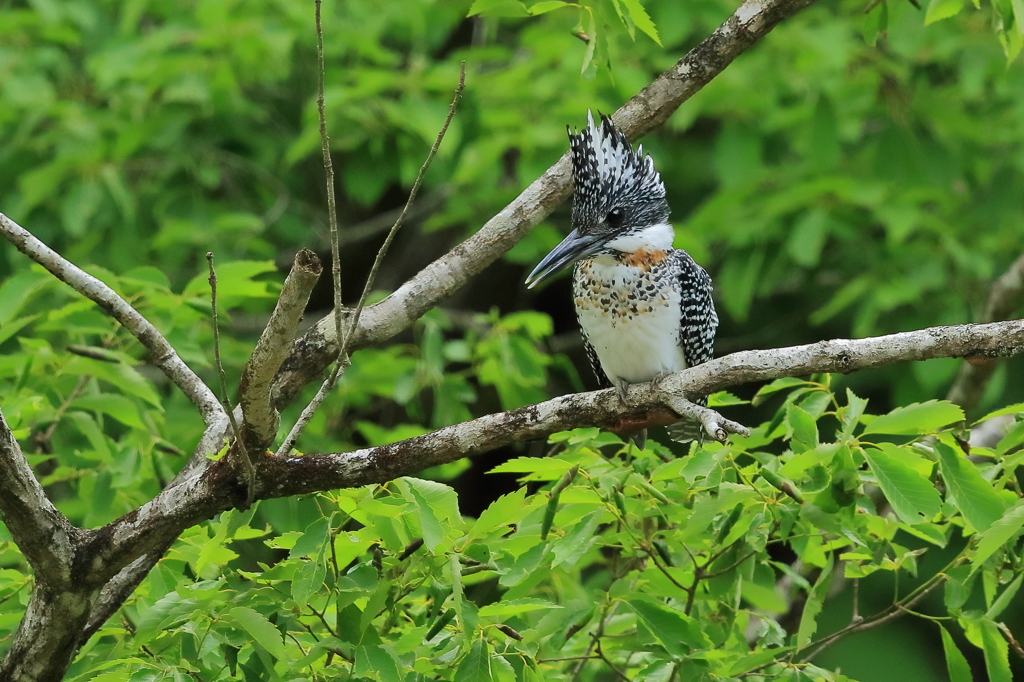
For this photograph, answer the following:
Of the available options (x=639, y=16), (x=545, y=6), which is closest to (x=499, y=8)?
(x=545, y=6)

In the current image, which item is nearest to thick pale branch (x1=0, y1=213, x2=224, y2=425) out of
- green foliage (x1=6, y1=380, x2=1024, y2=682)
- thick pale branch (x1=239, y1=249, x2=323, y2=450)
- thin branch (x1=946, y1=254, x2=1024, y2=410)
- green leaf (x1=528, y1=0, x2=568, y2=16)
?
green foliage (x1=6, y1=380, x2=1024, y2=682)

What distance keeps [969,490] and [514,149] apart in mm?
4261

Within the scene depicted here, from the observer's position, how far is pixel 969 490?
203cm

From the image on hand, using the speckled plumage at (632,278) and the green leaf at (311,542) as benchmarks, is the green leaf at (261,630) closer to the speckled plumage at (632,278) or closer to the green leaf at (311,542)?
the green leaf at (311,542)

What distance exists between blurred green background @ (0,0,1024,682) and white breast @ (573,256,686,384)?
2.66 feet

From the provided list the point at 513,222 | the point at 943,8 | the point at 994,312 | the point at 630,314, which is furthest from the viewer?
the point at 994,312

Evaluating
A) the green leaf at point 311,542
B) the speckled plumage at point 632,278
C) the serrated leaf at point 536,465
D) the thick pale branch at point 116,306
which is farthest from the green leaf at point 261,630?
the speckled plumage at point 632,278

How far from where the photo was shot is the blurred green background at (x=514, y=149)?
4.86 meters

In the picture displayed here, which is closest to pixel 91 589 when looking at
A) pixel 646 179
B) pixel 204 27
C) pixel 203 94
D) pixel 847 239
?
pixel 646 179

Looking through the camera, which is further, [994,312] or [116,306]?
[994,312]

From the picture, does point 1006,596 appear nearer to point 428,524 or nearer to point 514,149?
point 428,524

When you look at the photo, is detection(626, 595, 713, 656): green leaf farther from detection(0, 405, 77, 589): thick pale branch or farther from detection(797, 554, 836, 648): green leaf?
detection(0, 405, 77, 589): thick pale branch

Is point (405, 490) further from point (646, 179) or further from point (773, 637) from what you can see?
point (646, 179)

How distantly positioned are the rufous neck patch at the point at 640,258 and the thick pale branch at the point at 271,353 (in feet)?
5.21
